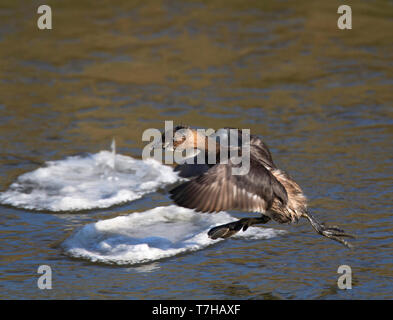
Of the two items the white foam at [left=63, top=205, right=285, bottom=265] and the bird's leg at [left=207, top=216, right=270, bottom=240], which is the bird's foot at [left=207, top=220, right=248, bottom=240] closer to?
the bird's leg at [left=207, top=216, right=270, bottom=240]

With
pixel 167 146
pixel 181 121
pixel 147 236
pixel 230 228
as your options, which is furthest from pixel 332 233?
pixel 181 121

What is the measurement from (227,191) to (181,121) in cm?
411

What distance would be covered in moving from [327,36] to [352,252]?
21.3ft

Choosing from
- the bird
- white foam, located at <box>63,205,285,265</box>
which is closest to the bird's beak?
the bird

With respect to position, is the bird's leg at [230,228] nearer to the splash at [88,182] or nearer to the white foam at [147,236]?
the white foam at [147,236]

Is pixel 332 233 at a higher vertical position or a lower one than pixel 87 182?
lower

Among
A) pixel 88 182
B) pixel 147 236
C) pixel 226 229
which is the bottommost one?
pixel 147 236

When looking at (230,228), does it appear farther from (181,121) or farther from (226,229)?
(181,121)

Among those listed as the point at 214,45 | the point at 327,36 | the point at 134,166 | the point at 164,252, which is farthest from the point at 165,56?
the point at 164,252

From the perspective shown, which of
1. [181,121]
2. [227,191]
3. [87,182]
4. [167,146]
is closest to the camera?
[227,191]

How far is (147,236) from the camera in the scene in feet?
25.8

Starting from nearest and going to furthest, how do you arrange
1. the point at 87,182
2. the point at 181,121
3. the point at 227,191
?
the point at 227,191, the point at 87,182, the point at 181,121

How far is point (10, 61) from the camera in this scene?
42.2 ft

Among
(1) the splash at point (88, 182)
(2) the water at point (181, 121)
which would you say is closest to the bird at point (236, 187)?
(2) the water at point (181, 121)
